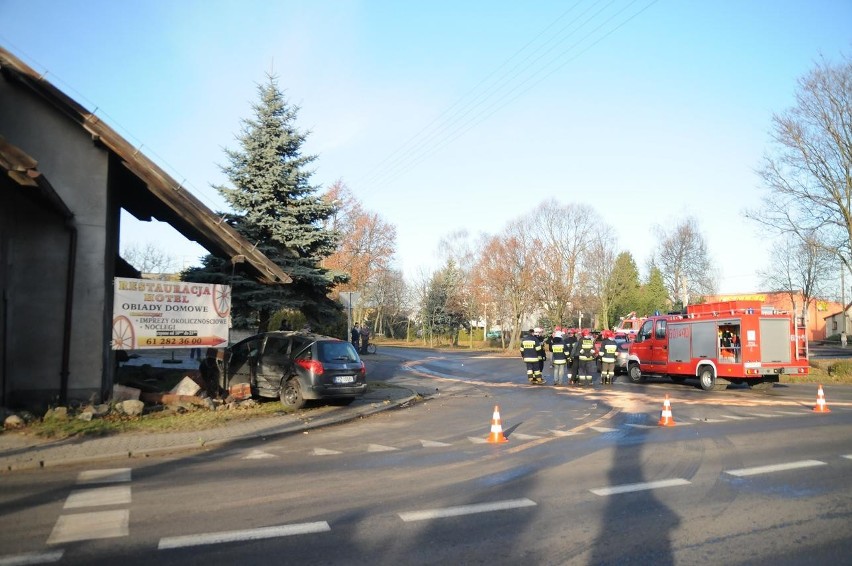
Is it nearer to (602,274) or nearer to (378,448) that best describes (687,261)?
(602,274)

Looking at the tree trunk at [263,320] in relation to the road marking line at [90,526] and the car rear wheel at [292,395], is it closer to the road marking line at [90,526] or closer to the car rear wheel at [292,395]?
the car rear wheel at [292,395]

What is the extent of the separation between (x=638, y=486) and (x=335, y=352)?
841cm

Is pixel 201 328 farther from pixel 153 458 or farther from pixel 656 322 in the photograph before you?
pixel 656 322

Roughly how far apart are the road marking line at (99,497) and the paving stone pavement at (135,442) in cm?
175

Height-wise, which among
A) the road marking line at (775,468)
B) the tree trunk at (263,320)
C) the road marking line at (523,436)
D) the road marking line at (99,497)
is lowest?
the road marking line at (99,497)

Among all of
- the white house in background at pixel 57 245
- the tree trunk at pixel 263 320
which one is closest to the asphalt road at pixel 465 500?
the white house in background at pixel 57 245

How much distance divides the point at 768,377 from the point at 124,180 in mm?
19055

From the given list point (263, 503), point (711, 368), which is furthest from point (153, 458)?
point (711, 368)

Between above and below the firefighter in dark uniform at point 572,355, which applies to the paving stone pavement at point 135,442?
below

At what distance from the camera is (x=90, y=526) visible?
603 centimetres

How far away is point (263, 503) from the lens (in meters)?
6.87

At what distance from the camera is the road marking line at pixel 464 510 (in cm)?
634

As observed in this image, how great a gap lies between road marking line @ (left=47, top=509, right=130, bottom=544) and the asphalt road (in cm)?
2

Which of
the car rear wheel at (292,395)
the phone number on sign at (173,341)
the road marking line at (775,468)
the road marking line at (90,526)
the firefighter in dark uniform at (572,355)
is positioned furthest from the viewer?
the firefighter in dark uniform at (572,355)
